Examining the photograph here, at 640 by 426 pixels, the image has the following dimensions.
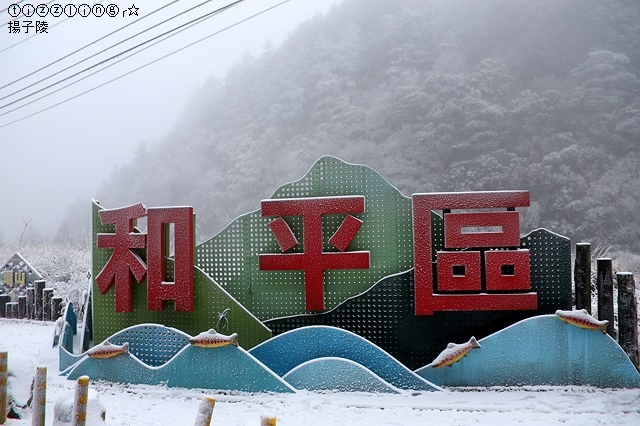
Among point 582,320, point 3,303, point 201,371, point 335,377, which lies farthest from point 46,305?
point 582,320

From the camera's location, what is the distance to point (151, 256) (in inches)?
221

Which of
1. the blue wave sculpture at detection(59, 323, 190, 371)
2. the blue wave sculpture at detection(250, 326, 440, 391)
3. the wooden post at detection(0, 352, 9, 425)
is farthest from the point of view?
the blue wave sculpture at detection(59, 323, 190, 371)

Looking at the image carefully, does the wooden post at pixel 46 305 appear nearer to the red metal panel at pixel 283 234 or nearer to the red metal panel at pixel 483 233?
the red metal panel at pixel 283 234

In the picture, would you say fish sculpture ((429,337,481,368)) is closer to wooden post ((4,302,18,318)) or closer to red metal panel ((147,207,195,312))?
red metal panel ((147,207,195,312))

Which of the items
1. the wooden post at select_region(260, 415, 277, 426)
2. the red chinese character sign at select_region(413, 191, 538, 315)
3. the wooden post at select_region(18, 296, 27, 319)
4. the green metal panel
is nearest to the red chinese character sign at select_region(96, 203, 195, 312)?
the green metal panel

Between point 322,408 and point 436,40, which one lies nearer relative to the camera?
point 322,408

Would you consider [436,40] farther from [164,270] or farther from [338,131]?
[164,270]

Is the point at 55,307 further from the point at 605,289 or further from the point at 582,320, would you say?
the point at 605,289

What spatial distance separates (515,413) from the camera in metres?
4.30

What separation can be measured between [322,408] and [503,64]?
1038 inches

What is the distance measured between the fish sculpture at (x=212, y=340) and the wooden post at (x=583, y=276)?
149 inches

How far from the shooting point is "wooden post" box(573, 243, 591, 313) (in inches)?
205

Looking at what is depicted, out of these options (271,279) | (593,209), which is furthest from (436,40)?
(271,279)

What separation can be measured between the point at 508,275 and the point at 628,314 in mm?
1379
